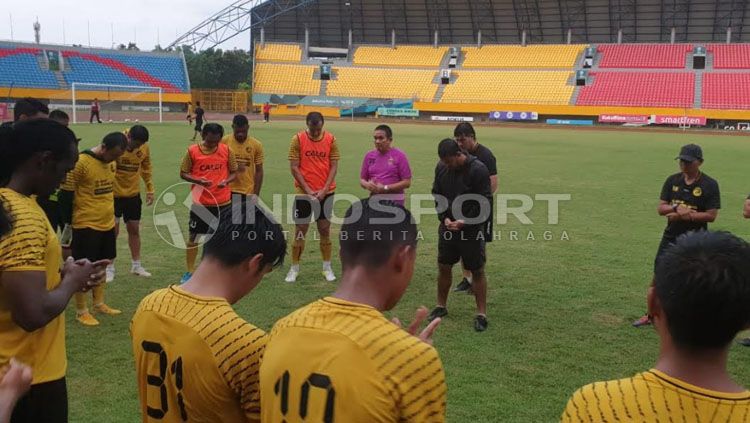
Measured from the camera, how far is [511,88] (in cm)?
5931

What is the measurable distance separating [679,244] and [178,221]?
34.5 feet

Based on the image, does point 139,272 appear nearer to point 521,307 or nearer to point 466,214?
point 466,214

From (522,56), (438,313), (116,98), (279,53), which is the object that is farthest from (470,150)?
(279,53)

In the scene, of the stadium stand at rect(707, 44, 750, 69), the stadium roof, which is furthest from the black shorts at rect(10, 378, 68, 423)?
the stadium roof

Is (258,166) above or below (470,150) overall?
below

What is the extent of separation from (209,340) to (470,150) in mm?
5735

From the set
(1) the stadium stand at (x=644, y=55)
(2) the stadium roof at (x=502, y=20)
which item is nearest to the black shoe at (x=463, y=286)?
(1) the stadium stand at (x=644, y=55)

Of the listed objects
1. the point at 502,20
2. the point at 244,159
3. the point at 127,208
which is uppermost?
the point at 502,20

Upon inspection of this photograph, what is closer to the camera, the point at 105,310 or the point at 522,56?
the point at 105,310

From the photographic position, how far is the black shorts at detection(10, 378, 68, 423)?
8.49ft

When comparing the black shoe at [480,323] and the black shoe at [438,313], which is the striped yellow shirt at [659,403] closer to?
the black shoe at [480,323]

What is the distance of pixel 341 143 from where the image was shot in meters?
27.2

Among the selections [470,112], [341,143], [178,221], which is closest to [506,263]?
[178,221]

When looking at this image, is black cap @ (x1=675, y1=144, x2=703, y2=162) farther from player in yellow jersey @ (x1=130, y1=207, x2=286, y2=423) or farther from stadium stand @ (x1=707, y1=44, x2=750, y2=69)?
stadium stand @ (x1=707, y1=44, x2=750, y2=69)
